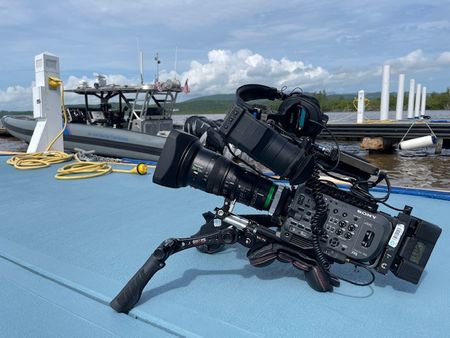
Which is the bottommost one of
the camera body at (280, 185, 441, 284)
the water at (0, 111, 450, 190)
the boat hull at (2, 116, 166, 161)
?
the water at (0, 111, 450, 190)

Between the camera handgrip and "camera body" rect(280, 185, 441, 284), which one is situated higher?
"camera body" rect(280, 185, 441, 284)

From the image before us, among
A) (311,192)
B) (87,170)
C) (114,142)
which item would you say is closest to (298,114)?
(311,192)

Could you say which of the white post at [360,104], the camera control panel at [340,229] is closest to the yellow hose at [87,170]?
the camera control panel at [340,229]

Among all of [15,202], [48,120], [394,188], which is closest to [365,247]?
[394,188]

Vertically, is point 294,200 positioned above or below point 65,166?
above

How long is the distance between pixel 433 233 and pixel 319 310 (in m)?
0.56

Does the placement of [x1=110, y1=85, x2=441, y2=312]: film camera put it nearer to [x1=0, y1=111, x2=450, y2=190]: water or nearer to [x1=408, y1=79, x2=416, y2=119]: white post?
[x1=0, y1=111, x2=450, y2=190]: water

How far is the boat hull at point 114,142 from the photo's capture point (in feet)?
28.2

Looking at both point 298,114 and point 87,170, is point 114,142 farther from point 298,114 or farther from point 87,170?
point 298,114

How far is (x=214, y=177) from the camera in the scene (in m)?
1.67

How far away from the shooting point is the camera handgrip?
1494mm

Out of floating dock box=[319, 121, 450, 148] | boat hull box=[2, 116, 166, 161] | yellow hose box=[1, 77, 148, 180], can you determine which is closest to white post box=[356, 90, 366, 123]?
floating dock box=[319, 121, 450, 148]

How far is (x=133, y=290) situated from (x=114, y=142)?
7.86 metres

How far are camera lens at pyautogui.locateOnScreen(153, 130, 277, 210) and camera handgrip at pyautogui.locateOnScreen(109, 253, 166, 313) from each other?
35 cm
